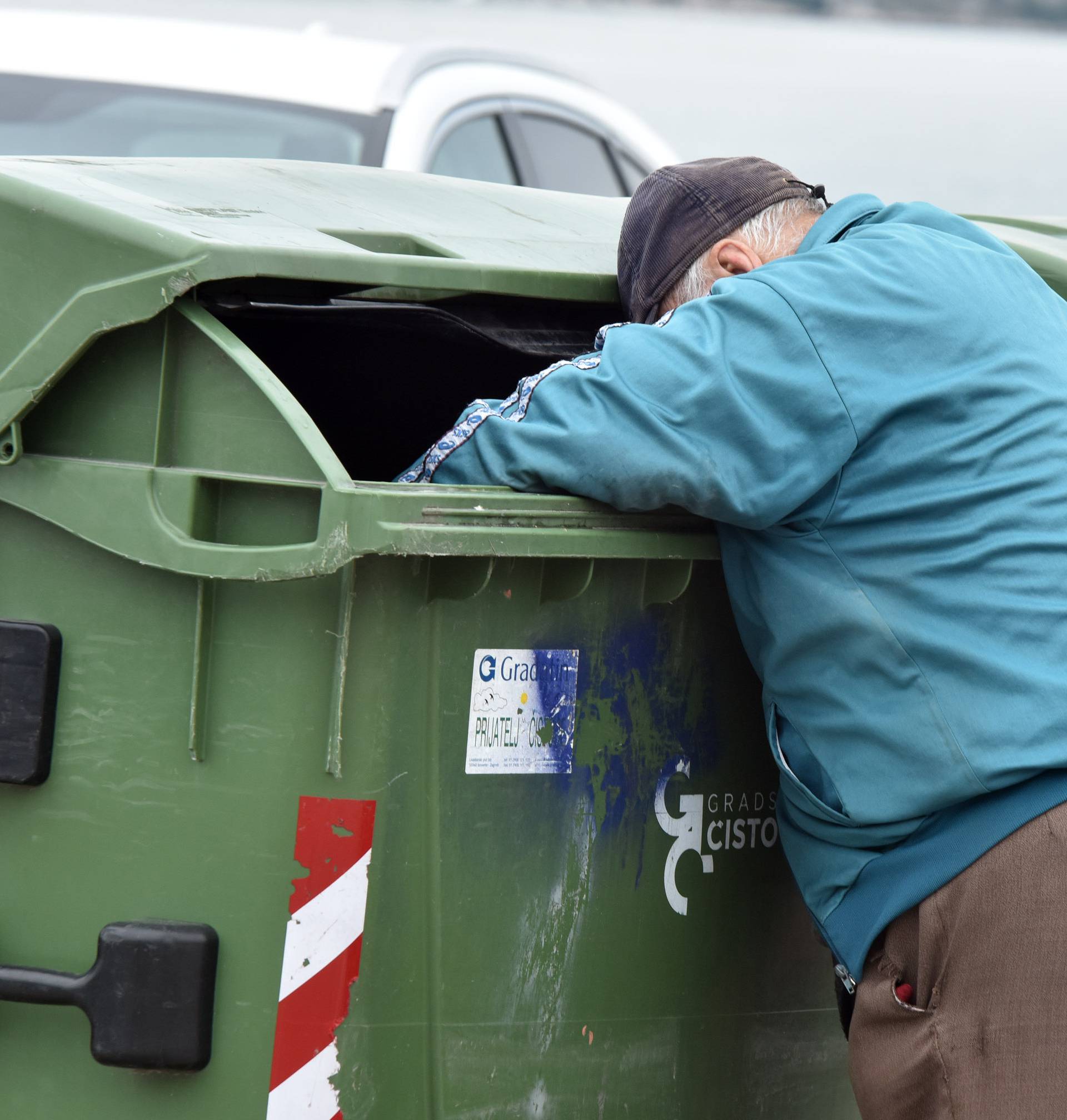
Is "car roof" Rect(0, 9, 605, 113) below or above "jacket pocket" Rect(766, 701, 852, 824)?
above

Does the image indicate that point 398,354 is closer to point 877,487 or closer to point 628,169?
point 877,487

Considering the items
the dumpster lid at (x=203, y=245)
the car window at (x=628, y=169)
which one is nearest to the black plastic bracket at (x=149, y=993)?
the dumpster lid at (x=203, y=245)

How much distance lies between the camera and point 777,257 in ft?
6.77

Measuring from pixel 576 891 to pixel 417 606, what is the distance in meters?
0.45

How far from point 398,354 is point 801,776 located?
1.03 m

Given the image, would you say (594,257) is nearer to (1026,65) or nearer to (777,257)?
(777,257)

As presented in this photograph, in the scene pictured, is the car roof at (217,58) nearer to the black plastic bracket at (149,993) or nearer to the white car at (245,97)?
the white car at (245,97)

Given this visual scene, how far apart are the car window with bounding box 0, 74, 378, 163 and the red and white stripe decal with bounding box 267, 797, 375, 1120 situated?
275 centimetres

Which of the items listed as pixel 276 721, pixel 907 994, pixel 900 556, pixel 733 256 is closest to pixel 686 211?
pixel 733 256

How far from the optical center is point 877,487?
1769 mm

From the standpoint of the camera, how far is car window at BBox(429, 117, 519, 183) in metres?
4.43

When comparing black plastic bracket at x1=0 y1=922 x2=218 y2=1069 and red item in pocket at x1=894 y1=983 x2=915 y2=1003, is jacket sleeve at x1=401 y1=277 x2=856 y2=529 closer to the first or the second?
red item in pocket at x1=894 y1=983 x2=915 y2=1003

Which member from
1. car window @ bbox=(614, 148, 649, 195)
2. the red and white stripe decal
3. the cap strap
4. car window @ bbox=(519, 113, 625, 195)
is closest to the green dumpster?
the red and white stripe decal

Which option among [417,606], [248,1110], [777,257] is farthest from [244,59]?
[248,1110]
